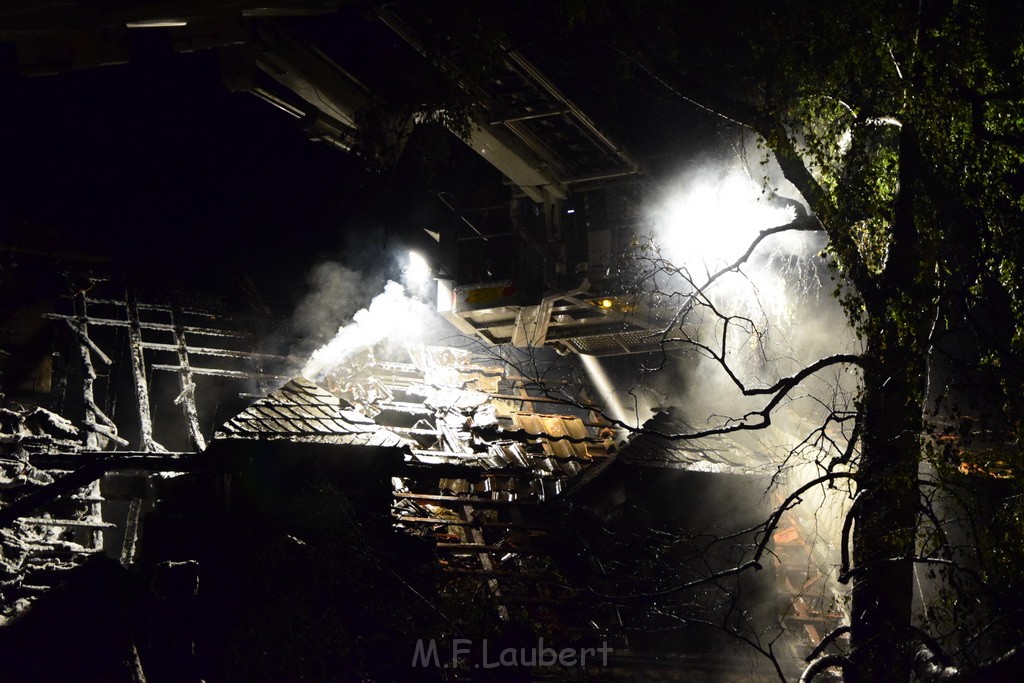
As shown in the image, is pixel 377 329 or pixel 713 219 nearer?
pixel 713 219

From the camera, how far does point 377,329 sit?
22.7 m

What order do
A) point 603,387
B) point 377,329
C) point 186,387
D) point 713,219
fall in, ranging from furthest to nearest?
point 603,387
point 377,329
point 713,219
point 186,387

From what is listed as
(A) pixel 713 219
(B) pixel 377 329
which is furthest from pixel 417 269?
(A) pixel 713 219

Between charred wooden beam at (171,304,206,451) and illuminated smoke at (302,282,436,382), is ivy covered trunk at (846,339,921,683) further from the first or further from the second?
illuminated smoke at (302,282,436,382)

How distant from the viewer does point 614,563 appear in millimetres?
12180

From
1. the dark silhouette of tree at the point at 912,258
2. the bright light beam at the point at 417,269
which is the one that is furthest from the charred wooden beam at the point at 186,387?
the dark silhouette of tree at the point at 912,258

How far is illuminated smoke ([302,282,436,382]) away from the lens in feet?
65.6

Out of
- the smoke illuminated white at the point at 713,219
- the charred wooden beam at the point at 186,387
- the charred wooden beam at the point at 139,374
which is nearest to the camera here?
the charred wooden beam at the point at 139,374

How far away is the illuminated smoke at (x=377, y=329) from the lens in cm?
2000

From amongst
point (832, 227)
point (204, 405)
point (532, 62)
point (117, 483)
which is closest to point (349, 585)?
point (117, 483)

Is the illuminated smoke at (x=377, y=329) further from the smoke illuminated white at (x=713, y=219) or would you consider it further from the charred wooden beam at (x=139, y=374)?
the smoke illuminated white at (x=713, y=219)

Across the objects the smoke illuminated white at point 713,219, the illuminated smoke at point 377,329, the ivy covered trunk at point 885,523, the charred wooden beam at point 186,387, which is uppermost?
the smoke illuminated white at point 713,219

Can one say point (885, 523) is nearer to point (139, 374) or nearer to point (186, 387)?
point (186, 387)

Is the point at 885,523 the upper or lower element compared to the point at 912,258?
lower
